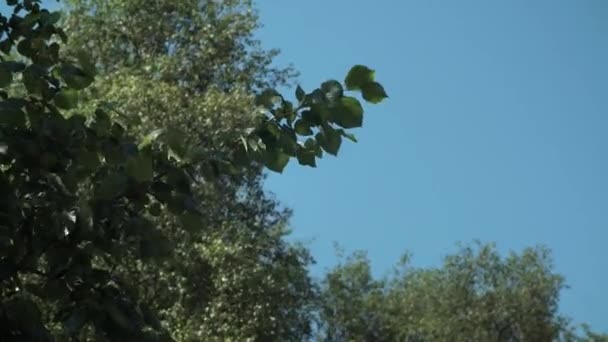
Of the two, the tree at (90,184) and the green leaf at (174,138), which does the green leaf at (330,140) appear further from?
the green leaf at (174,138)

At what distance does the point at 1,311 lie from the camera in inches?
149

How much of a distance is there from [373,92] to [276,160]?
340 millimetres

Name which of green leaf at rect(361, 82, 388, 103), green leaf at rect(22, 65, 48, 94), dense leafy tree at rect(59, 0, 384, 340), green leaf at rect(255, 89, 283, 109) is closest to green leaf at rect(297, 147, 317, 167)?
green leaf at rect(255, 89, 283, 109)

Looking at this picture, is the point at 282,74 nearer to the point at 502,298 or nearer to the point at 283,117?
the point at 502,298

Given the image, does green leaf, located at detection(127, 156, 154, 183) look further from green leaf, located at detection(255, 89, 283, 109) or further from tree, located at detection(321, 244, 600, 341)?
tree, located at detection(321, 244, 600, 341)

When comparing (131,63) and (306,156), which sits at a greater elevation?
(131,63)

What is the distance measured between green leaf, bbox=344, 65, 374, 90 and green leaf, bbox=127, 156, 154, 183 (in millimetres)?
554

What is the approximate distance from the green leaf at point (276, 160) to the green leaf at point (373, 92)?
29cm

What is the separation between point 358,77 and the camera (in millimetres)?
3604


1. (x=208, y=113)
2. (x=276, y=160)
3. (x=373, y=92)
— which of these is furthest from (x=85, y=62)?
(x=208, y=113)

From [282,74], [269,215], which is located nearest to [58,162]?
[269,215]

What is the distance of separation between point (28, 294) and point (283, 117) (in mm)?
934

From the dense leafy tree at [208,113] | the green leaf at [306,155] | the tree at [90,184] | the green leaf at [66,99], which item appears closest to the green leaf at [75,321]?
the tree at [90,184]

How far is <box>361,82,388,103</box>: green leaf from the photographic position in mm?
3583
